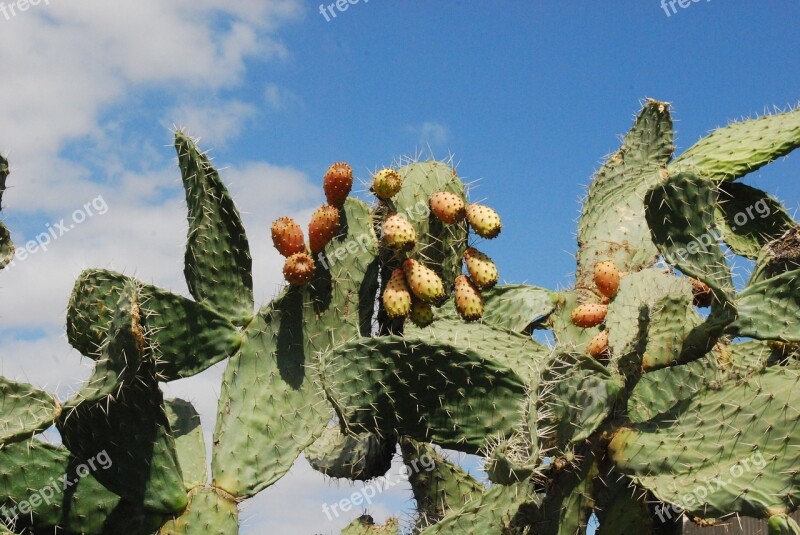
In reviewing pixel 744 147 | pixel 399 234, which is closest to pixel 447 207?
pixel 399 234

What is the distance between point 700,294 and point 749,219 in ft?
2.49

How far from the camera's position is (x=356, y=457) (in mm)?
3365

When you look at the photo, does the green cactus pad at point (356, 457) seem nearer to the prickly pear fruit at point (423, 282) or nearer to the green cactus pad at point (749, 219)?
the prickly pear fruit at point (423, 282)

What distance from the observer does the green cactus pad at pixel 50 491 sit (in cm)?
253

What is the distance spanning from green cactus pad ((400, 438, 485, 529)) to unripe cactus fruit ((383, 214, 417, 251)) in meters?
0.72

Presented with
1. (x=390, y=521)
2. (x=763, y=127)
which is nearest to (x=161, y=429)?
(x=390, y=521)

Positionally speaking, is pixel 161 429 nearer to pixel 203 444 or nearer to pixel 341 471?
pixel 203 444

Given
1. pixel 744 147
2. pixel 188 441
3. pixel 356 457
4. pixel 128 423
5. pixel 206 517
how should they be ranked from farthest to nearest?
pixel 744 147 < pixel 356 457 < pixel 188 441 < pixel 206 517 < pixel 128 423

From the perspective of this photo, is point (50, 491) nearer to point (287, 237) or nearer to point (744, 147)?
point (287, 237)

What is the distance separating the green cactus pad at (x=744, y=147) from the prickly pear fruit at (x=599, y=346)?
878 millimetres

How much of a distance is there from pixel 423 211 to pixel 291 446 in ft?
2.85

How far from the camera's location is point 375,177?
307cm

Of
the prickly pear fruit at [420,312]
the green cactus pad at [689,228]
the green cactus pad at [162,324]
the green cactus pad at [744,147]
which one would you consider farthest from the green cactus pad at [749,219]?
the green cactus pad at [162,324]

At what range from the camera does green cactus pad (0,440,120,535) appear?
2533 mm
